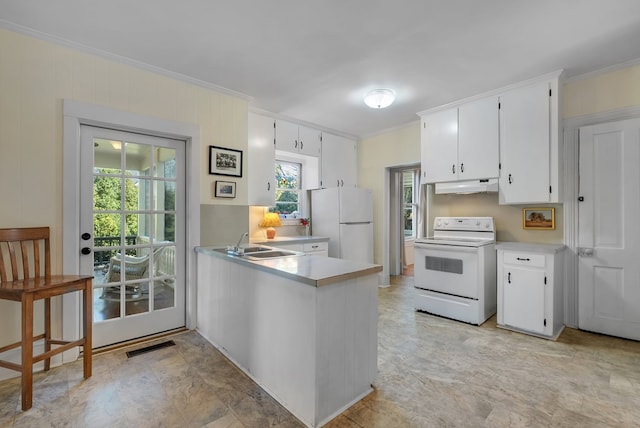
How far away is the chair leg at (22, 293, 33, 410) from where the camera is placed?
1.74 meters

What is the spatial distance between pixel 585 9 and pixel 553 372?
98.7 inches

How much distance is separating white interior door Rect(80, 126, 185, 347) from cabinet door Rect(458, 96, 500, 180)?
310cm

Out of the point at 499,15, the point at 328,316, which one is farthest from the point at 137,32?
the point at 499,15

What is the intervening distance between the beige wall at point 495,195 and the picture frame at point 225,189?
8.20 feet

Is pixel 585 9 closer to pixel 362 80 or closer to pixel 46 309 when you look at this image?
pixel 362 80

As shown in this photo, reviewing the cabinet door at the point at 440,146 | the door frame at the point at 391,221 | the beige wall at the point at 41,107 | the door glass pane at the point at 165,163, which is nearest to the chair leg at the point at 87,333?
the beige wall at the point at 41,107

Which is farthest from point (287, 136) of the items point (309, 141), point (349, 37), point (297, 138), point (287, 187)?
point (349, 37)

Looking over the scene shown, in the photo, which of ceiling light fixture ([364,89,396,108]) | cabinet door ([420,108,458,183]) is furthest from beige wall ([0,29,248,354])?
cabinet door ([420,108,458,183])

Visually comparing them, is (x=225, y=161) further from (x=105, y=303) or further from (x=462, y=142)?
(x=462, y=142)

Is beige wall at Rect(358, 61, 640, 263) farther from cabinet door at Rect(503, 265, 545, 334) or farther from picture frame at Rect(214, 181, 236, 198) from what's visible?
picture frame at Rect(214, 181, 236, 198)

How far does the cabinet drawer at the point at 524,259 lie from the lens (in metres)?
2.75

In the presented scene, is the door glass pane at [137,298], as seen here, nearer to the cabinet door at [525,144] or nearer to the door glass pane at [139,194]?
the door glass pane at [139,194]

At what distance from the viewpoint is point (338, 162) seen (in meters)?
4.74

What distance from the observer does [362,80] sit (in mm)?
2943
